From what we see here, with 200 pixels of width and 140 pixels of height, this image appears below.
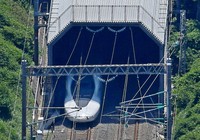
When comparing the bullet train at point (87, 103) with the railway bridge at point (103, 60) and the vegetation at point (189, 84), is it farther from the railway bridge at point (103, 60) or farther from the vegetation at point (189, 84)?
the vegetation at point (189, 84)

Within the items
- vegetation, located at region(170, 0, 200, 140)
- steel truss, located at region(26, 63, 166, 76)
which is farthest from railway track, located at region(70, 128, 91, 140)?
steel truss, located at region(26, 63, 166, 76)

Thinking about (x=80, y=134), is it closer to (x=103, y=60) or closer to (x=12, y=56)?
(x=103, y=60)

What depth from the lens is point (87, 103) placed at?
82.2 metres

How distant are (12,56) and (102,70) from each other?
17.9 metres

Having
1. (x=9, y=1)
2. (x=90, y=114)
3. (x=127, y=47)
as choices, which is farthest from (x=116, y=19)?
(x=9, y=1)

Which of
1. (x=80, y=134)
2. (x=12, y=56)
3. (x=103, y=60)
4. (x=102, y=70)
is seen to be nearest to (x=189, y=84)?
(x=103, y=60)

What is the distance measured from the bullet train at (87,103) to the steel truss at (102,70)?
4.64 meters

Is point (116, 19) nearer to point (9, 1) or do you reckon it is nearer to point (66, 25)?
Result: point (66, 25)

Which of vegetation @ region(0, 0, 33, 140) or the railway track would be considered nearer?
the railway track

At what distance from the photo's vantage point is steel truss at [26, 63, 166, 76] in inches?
2795

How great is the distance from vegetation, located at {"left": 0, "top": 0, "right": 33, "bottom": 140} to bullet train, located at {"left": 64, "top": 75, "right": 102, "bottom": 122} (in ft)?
13.9

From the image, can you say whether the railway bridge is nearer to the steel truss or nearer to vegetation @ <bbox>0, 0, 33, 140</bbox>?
vegetation @ <bbox>0, 0, 33, 140</bbox>

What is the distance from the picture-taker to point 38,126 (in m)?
79.5

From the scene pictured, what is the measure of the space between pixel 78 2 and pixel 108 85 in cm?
824
